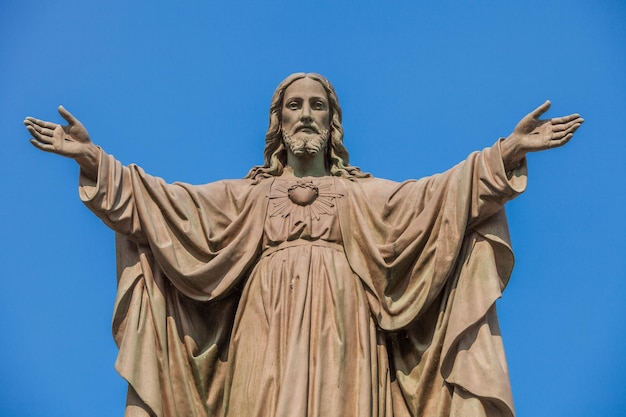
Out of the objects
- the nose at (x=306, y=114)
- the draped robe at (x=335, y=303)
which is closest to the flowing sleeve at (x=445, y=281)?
the draped robe at (x=335, y=303)

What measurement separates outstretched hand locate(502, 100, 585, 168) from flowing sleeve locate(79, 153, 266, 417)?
3.23 meters

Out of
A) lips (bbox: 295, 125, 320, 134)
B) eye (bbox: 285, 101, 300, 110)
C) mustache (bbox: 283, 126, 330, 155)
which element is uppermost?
eye (bbox: 285, 101, 300, 110)

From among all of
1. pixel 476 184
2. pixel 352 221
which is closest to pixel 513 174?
pixel 476 184

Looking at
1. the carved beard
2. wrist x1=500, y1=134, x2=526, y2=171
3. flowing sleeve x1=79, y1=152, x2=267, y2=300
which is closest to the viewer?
wrist x1=500, y1=134, x2=526, y2=171

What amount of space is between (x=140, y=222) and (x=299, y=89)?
267cm

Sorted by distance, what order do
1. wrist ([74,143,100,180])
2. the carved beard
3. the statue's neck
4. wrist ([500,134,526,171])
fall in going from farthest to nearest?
1. the statue's neck
2. the carved beard
3. wrist ([74,143,100,180])
4. wrist ([500,134,526,171])

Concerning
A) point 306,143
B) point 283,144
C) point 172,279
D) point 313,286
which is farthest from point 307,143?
point 172,279

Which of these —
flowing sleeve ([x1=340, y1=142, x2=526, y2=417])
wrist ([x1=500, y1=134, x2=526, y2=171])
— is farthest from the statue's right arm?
wrist ([x1=500, y1=134, x2=526, y2=171])

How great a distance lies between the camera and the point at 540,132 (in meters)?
18.9

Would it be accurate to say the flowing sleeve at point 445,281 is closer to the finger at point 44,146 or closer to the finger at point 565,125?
the finger at point 565,125

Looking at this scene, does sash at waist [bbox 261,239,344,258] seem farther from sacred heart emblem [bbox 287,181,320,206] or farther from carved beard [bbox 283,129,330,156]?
carved beard [bbox 283,129,330,156]

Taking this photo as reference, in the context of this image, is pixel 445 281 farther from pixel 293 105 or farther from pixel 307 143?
pixel 293 105

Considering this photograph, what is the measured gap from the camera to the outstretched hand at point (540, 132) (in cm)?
1888

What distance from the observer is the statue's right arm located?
63.7 feet
